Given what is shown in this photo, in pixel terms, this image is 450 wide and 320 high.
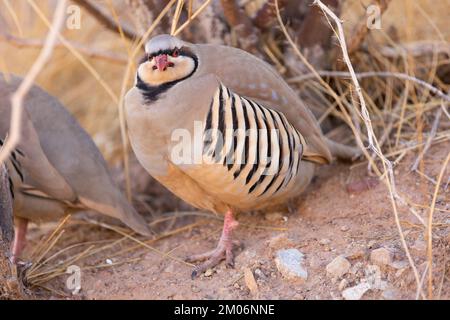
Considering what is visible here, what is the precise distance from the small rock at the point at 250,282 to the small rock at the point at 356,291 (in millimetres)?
452

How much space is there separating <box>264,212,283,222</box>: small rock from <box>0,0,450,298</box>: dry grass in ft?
1.79

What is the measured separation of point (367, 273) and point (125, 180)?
8.73 feet

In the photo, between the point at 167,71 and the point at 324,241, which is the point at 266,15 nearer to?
the point at 167,71

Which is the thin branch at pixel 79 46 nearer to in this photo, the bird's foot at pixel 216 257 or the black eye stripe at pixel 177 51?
the black eye stripe at pixel 177 51

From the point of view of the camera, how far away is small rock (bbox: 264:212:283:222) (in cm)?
436

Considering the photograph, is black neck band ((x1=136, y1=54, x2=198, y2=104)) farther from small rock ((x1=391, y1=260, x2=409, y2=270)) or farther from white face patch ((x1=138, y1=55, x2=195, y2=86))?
small rock ((x1=391, y1=260, x2=409, y2=270))

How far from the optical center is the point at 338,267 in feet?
11.0

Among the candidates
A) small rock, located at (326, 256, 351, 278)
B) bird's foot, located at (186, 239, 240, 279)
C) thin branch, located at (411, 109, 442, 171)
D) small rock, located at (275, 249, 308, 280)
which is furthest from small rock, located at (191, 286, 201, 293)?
thin branch, located at (411, 109, 442, 171)

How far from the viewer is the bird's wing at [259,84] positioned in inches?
146

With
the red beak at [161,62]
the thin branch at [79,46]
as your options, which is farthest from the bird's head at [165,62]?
the thin branch at [79,46]

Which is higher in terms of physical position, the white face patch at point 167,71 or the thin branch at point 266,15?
the thin branch at point 266,15

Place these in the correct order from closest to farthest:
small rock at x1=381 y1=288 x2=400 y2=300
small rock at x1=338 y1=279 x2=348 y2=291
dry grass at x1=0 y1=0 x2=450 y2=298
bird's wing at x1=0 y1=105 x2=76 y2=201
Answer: small rock at x1=381 y1=288 x2=400 y2=300
small rock at x1=338 y1=279 x2=348 y2=291
dry grass at x1=0 y1=0 x2=450 y2=298
bird's wing at x1=0 y1=105 x2=76 y2=201
